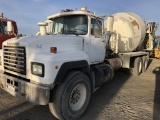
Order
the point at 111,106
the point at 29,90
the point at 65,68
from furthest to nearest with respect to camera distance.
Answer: the point at 111,106
the point at 65,68
the point at 29,90

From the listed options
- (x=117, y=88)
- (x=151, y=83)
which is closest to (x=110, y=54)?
(x=117, y=88)

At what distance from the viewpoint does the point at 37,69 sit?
150 inches

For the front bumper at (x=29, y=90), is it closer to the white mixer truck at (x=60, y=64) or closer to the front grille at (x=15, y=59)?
the white mixer truck at (x=60, y=64)

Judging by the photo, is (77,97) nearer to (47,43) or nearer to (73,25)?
(47,43)

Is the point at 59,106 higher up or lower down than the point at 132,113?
higher up

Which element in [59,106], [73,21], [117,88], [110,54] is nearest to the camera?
[59,106]

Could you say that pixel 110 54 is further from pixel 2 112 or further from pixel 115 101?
pixel 2 112

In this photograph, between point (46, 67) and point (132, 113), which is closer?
point (46, 67)

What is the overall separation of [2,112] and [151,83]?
6.25 m

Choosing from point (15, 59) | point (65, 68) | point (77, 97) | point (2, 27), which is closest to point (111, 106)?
point (77, 97)

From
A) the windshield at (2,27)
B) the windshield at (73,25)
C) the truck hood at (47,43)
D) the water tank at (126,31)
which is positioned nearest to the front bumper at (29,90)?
the truck hood at (47,43)

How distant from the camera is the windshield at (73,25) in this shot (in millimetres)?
5289

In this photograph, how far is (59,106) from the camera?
393 centimetres

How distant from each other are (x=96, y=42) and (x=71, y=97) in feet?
6.93
